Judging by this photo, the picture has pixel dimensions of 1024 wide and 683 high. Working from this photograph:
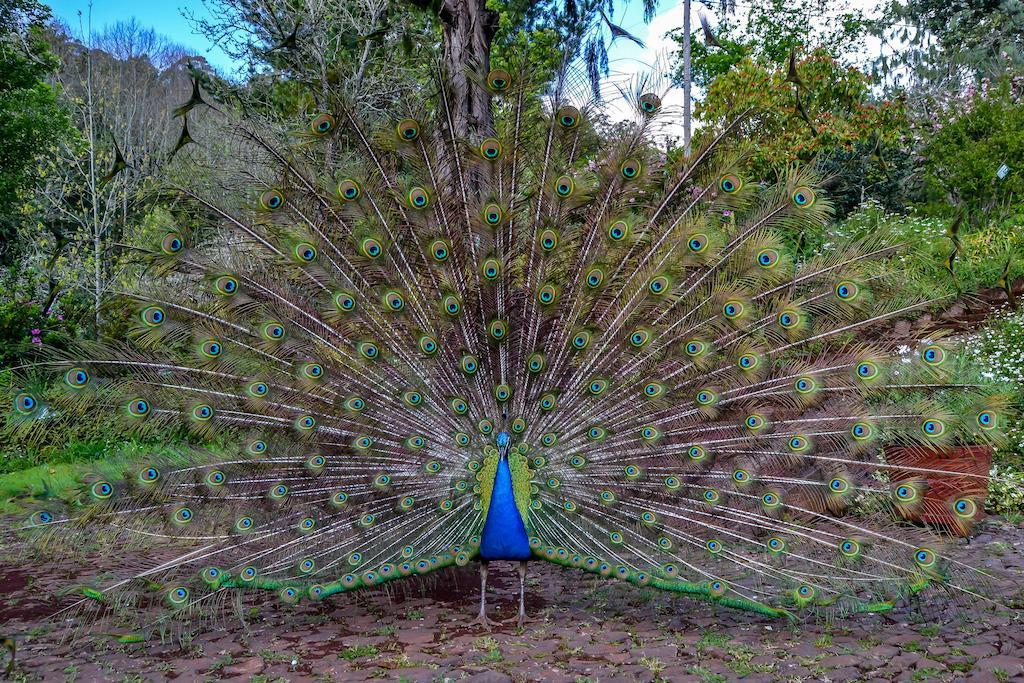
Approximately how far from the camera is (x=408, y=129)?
5.26 meters

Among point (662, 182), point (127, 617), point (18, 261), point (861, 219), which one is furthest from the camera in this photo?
point (18, 261)

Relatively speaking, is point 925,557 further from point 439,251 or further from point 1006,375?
point 1006,375

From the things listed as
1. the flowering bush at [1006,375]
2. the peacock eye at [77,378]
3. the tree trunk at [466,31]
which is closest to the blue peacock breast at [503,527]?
the peacock eye at [77,378]

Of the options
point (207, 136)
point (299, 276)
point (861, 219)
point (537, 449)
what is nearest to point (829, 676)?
point (537, 449)

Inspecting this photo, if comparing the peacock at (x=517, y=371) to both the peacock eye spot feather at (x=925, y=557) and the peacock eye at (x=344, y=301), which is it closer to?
the peacock eye at (x=344, y=301)

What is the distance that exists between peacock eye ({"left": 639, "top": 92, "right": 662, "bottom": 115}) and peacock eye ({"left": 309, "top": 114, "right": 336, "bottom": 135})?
186 cm

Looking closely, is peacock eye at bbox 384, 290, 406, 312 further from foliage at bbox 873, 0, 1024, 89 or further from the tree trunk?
foliage at bbox 873, 0, 1024, 89

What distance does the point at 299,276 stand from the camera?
5.31 metres

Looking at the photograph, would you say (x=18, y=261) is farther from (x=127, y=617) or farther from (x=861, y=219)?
(x=861, y=219)

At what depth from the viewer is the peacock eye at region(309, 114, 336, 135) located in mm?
5156

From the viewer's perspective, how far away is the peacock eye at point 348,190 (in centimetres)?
523

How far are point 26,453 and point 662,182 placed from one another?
908cm

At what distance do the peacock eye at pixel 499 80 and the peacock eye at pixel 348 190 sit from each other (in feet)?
3.32

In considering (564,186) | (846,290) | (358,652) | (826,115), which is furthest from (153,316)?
(826,115)
